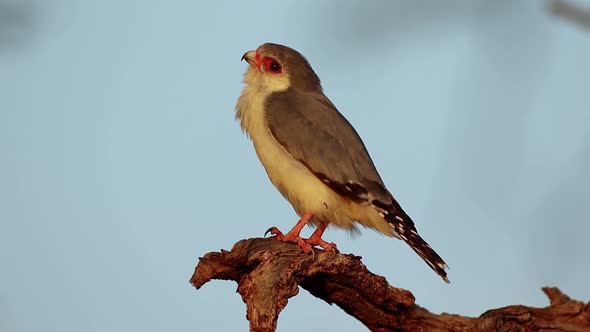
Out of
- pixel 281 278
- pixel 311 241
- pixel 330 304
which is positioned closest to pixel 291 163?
pixel 311 241

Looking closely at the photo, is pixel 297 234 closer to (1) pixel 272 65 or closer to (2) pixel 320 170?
(2) pixel 320 170

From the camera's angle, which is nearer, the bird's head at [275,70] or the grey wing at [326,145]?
the grey wing at [326,145]

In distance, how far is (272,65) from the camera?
7.46 metres

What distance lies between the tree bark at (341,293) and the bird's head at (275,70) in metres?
2.10

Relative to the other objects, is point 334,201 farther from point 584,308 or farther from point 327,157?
point 584,308

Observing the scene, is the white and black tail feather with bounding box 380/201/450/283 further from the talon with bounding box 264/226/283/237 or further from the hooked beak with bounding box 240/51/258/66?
the hooked beak with bounding box 240/51/258/66

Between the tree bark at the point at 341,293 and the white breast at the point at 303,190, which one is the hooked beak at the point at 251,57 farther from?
the tree bark at the point at 341,293

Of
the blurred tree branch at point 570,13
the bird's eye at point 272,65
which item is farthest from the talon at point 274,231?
the blurred tree branch at point 570,13

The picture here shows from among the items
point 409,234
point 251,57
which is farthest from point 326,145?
point 251,57

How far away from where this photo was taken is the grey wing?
6.56m

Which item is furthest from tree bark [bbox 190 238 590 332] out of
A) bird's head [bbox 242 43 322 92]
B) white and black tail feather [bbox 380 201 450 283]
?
bird's head [bbox 242 43 322 92]

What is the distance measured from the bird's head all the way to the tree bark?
2.10 metres

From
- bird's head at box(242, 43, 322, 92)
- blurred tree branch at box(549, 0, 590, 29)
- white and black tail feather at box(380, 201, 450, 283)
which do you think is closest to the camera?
blurred tree branch at box(549, 0, 590, 29)

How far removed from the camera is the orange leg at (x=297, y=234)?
5.97 m
